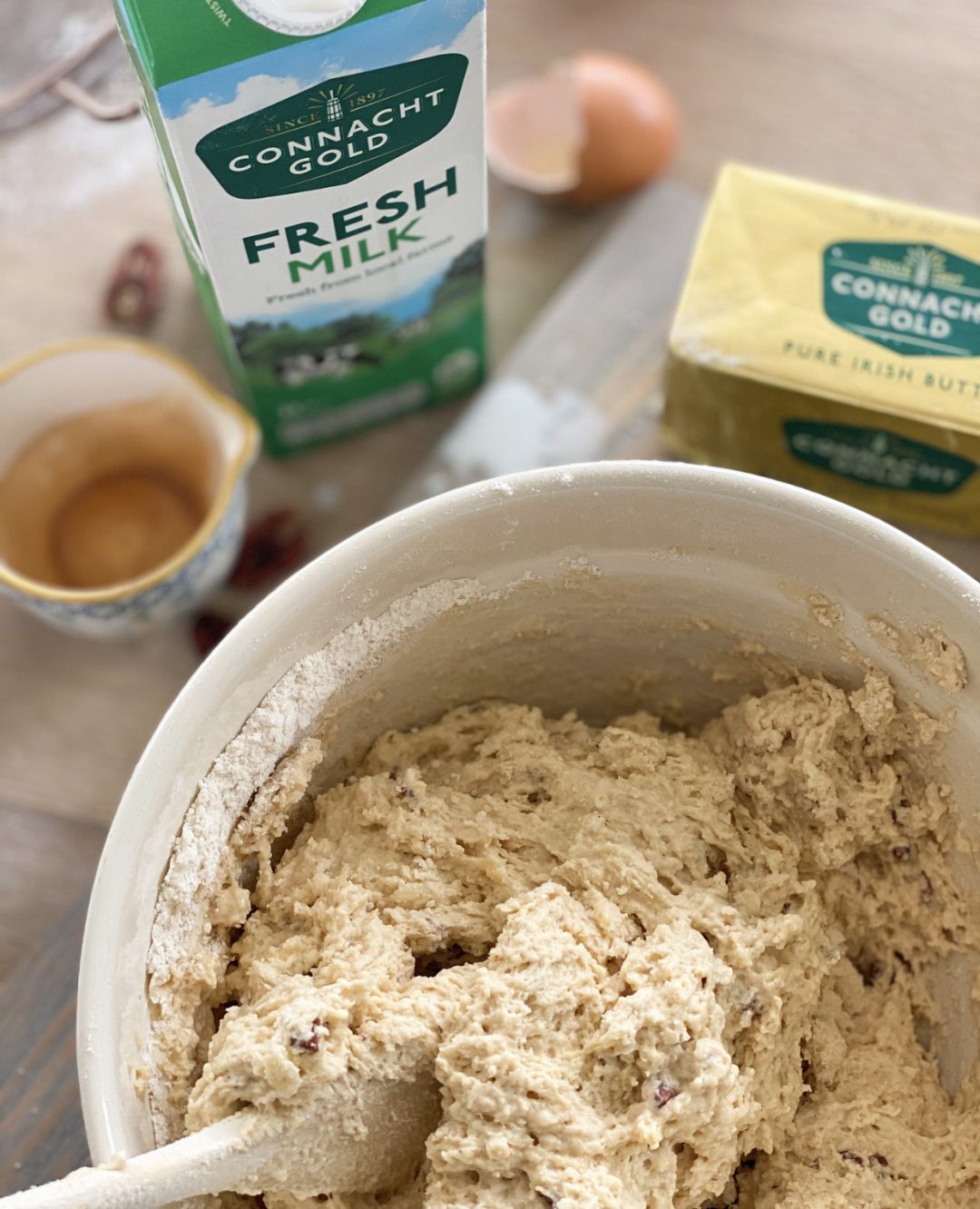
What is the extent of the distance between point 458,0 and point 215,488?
602mm

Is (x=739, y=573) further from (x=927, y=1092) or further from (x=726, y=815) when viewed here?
(x=927, y=1092)

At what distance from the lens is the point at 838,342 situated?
1.12 m

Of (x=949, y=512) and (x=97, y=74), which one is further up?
(x=97, y=74)

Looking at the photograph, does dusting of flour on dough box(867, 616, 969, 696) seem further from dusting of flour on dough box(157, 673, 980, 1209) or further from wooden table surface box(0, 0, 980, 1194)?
wooden table surface box(0, 0, 980, 1194)

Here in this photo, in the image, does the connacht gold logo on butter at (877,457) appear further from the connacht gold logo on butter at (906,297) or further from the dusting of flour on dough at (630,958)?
the dusting of flour on dough at (630,958)

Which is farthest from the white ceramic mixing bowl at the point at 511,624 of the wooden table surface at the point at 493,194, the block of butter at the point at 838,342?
the wooden table surface at the point at 493,194

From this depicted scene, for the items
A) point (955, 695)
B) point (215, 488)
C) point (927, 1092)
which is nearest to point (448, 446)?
point (215, 488)

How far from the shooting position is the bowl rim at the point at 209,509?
115 centimetres

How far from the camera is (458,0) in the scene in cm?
85

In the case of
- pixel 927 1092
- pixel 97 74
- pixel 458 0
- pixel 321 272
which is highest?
pixel 458 0

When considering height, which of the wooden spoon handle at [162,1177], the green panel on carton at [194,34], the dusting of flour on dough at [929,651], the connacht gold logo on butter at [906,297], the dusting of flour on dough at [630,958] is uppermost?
the green panel on carton at [194,34]

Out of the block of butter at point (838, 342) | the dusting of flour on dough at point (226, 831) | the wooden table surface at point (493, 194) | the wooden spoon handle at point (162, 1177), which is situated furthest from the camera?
the wooden table surface at point (493, 194)

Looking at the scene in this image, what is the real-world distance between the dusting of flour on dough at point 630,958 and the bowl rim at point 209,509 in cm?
30

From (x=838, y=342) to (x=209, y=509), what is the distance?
0.71 meters
